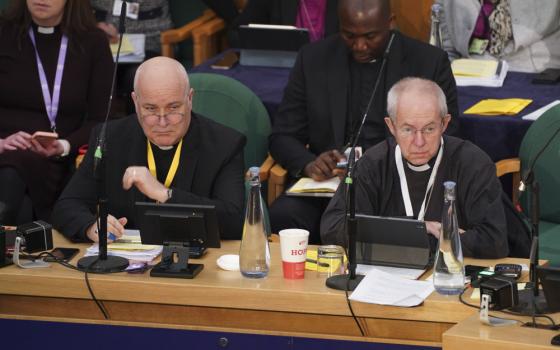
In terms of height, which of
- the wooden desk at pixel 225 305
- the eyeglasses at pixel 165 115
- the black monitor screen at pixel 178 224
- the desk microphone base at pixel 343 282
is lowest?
the wooden desk at pixel 225 305

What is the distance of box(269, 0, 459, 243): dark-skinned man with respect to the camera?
5719mm

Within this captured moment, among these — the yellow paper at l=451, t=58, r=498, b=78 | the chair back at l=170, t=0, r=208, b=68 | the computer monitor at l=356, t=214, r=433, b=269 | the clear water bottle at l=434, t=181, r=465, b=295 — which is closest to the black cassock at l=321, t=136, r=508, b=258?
the computer monitor at l=356, t=214, r=433, b=269

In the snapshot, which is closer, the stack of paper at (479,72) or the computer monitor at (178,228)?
the computer monitor at (178,228)

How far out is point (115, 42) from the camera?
7.60 metres

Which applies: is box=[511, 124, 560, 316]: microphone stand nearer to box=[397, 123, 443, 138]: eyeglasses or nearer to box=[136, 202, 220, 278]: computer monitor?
box=[397, 123, 443, 138]: eyeglasses

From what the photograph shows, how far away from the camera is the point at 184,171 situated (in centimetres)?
488

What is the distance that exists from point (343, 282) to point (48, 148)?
8.31 feet

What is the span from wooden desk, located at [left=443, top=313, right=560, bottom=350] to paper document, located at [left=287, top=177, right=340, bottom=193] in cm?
203

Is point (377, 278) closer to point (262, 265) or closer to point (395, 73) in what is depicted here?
point (262, 265)

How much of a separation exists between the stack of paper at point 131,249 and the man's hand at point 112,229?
0.11ft

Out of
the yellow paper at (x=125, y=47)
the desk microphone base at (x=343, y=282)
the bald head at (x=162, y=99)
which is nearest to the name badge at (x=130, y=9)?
the yellow paper at (x=125, y=47)

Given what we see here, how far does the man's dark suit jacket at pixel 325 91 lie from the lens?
19.1ft

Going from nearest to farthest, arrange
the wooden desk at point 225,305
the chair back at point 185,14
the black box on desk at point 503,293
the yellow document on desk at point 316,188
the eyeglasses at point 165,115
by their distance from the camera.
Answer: the black box on desk at point 503,293 → the wooden desk at point 225,305 → the eyeglasses at point 165,115 → the yellow document on desk at point 316,188 → the chair back at point 185,14

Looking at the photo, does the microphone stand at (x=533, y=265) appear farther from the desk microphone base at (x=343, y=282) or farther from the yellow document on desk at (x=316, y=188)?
the yellow document on desk at (x=316, y=188)
